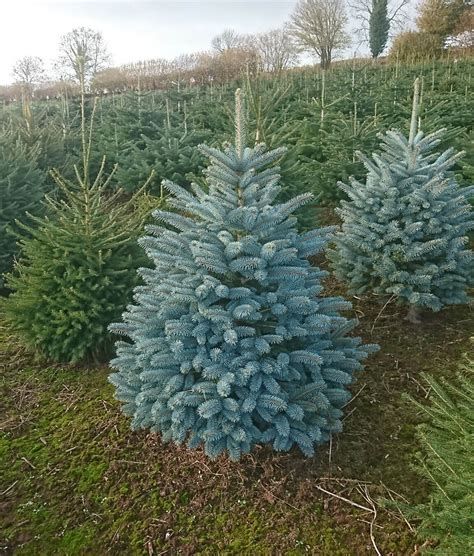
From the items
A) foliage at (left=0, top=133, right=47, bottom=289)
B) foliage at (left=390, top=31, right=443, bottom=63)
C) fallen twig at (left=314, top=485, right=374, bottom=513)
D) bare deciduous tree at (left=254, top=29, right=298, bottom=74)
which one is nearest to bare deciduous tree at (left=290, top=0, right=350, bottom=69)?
bare deciduous tree at (left=254, top=29, right=298, bottom=74)

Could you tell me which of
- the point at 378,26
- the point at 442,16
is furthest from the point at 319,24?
the point at 442,16

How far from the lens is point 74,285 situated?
416 cm

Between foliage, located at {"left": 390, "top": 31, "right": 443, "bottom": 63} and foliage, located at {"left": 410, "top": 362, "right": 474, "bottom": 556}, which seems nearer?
foliage, located at {"left": 410, "top": 362, "right": 474, "bottom": 556}

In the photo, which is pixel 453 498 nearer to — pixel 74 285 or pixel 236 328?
pixel 236 328

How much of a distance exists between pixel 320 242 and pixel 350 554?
5.93 feet

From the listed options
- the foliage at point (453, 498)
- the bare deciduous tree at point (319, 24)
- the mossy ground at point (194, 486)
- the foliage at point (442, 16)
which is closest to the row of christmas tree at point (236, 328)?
the mossy ground at point (194, 486)

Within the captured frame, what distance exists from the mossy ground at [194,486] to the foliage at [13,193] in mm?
2924

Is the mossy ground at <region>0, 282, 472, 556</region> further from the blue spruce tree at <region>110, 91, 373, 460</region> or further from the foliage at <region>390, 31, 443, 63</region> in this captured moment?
the foliage at <region>390, 31, 443, 63</region>

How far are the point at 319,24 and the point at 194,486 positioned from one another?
125ft

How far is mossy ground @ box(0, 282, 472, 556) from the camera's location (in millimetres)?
2635

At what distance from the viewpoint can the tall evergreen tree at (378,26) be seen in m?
35.2

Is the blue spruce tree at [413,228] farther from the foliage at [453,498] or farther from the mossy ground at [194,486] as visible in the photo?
the foliage at [453,498]

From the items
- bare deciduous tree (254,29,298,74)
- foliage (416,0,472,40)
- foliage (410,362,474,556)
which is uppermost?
foliage (416,0,472,40)

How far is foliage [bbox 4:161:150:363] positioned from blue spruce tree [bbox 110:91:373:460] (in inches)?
46.2
